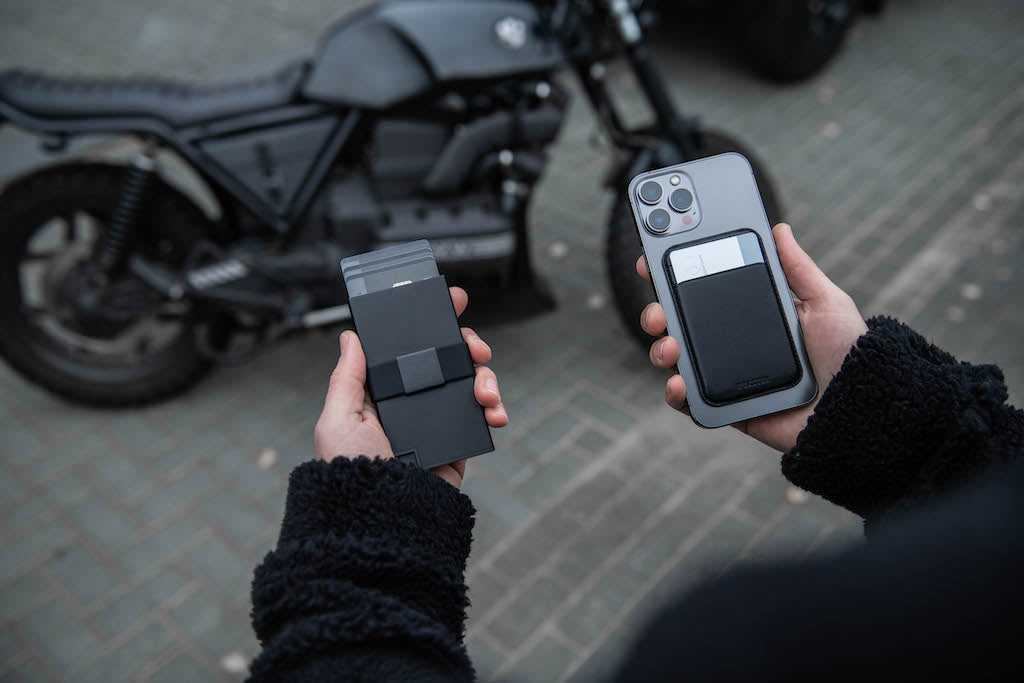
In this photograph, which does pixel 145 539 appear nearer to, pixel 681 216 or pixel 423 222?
pixel 423 222

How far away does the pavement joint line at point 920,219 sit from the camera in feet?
13.6

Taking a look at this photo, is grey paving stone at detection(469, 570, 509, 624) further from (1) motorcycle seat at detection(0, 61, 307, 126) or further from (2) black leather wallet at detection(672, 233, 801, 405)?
(1) motorcycle seat at detection(0, 61, 307, 126)

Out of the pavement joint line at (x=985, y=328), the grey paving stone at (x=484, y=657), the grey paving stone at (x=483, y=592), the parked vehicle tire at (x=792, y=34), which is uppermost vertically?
the parked vehicle tire at (x=792, y=34)

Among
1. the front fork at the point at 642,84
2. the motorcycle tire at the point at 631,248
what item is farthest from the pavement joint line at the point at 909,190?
the front fork at the point at 642,84

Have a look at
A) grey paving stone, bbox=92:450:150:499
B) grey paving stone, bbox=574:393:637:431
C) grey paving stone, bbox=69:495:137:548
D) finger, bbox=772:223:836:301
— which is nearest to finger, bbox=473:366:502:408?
finger, bbox=772:223:836:301

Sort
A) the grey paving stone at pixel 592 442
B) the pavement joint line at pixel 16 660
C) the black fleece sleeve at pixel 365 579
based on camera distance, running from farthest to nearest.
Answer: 1. the grey paving stone at pixel 592 442
2. the pavement joint line at pixel 16 660
3. the black fleece sleeve at pixel 365 579

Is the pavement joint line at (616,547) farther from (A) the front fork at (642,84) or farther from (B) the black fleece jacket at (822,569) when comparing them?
(B) the black fleece jacket at (822,569)

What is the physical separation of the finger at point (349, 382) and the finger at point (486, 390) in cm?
22

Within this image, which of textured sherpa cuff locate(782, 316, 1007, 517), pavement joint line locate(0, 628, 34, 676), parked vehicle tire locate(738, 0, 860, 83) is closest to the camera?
textured sherpa cuff locate(782, 316, 1007, 517)

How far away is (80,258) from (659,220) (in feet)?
8.14

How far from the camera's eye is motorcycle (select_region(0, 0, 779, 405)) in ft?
9.86

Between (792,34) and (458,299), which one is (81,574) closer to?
(458,299)

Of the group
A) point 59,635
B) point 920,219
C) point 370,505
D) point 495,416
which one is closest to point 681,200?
point 495,416

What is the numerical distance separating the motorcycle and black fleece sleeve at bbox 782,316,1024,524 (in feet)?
6.06
